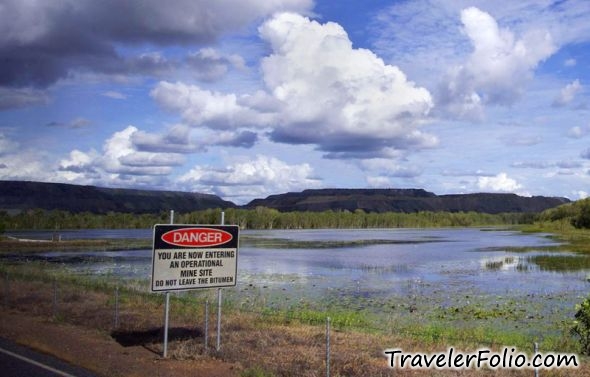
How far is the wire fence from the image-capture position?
14.4 metres

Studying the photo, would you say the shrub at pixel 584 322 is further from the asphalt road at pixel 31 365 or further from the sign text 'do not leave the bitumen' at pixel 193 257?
the asphalt road at pixel 31 365

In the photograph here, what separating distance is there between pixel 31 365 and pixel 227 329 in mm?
6680

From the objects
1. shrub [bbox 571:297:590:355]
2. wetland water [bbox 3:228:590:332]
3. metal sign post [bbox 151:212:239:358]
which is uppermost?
metal sign post [bbox 151:212:239:358]

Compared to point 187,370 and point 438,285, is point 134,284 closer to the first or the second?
point 438,285

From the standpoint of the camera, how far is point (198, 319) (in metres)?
20.6

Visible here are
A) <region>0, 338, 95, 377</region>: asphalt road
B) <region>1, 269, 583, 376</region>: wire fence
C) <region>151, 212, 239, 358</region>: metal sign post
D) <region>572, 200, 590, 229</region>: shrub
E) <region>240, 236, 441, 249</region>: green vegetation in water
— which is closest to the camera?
<region>0, 338, 95, 377</region>: asphalt road

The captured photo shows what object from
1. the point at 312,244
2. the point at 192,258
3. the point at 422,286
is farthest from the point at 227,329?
the point at 312,244

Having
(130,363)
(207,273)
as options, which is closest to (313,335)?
(207,273)

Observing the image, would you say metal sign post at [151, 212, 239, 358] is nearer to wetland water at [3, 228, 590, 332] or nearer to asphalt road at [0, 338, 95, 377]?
asphalt road at [0, 338, 95, 377]

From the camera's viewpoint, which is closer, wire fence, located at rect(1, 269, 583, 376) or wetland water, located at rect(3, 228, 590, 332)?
wire fence, located at rect(1, 269, 583, 376)

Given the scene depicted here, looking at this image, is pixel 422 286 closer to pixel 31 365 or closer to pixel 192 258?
pixel 192 258

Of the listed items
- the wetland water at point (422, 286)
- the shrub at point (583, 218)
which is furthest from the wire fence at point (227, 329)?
the shrub at point (583, 218)

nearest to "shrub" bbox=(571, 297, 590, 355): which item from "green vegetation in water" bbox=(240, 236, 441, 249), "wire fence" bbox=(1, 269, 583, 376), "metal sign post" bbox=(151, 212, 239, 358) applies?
"wire fence" bbox=(1, 269, 583, 376)

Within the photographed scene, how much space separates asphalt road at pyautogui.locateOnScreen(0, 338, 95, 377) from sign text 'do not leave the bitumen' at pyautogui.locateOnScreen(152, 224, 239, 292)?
270cm
